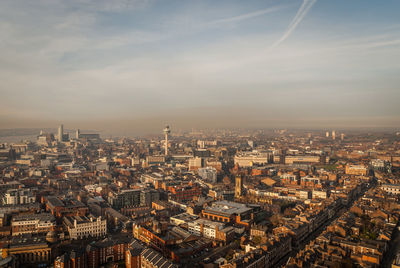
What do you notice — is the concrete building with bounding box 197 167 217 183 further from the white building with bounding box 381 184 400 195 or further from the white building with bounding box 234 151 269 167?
the white building with bounding box 381 184 400 195

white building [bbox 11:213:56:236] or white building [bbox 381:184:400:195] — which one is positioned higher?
white building [bbox 381:184:400:195]

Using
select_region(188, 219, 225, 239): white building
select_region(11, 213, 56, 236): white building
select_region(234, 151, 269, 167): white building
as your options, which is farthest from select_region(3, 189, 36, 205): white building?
select_region(234, 151, 269, 167): white building

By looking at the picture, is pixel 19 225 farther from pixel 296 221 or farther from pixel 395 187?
pixel 395 187

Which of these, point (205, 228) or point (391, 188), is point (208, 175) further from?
point (205, 228)

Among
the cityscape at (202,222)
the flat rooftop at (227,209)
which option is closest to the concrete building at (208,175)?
the cityscape at (202,222)

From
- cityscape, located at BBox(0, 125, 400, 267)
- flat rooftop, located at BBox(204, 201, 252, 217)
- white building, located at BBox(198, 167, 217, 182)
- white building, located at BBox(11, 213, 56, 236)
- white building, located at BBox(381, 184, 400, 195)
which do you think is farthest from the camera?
white building, located at BBox(198, 167, 217, 182)

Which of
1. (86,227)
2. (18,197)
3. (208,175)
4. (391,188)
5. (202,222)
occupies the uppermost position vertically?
(391,188)

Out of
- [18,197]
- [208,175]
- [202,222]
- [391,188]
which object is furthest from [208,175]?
[18,197]

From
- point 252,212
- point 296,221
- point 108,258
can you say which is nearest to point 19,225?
point 108,258

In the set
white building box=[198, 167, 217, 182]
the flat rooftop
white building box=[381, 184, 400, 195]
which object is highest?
white building box=[381, 184, 400, 195]
